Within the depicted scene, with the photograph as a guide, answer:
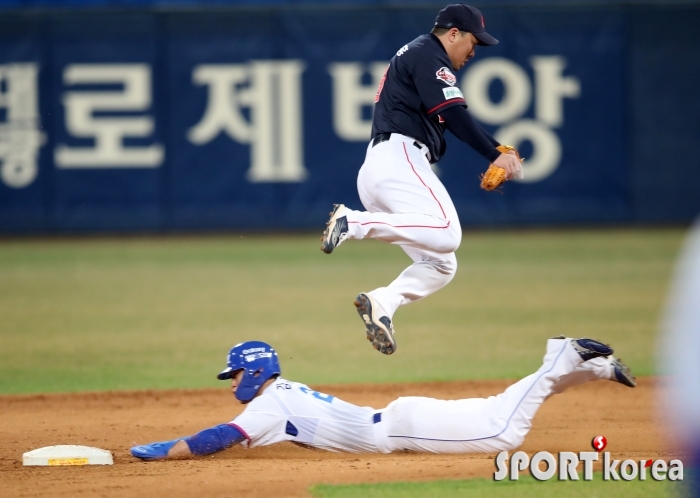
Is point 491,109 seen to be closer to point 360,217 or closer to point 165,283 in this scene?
point 165,283

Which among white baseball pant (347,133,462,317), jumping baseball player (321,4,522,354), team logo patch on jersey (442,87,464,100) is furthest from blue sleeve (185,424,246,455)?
team logo patch on jersey (442,87,464,100)

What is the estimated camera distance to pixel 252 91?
15.1 m

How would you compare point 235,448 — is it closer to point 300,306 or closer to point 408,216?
point 408,216

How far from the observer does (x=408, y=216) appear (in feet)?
17.7

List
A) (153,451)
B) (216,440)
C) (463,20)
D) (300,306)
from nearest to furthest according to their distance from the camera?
(216,440) < (153,451) < (463,20) < (300,306)

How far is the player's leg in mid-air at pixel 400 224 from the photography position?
17.4 ft

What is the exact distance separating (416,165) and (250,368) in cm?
147

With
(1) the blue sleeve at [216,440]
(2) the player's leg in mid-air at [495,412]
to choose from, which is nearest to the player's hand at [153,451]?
(1) the blue sleeve at [216,440]

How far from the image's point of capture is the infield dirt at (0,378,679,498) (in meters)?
4.55

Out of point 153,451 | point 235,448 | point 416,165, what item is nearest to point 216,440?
point 153,451

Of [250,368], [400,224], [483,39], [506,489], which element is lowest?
[506,489]

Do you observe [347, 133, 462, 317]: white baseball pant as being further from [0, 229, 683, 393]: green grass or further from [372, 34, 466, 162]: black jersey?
[0, 229, 683, 393]: green grass

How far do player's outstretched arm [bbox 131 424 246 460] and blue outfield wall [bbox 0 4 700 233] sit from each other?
34.1ft

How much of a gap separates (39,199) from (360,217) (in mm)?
10795
